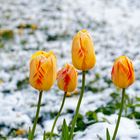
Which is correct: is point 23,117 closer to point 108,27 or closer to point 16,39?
point 16,39

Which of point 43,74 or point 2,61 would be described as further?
point 2,61

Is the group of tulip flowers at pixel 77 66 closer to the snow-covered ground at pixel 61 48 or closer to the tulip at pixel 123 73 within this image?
the tulip at pixel 123 73

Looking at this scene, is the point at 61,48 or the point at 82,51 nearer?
the point at 82,51

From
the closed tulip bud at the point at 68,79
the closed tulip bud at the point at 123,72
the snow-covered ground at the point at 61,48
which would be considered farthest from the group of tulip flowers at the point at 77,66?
the snow-covered ground at the point at 61,48

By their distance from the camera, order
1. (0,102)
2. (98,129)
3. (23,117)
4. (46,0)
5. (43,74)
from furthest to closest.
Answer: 1. (46,0)
2. (0,102)
3. (23,117)
4. (98,129)
5. (43,74)

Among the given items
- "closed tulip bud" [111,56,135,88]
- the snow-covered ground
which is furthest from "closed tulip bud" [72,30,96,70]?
the snow-covered ground

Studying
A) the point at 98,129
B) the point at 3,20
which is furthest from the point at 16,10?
the point at 98,129

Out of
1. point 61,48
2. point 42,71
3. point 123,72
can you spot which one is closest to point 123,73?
point 123,72

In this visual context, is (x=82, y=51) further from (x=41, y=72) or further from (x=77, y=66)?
(x=41, y=72)
